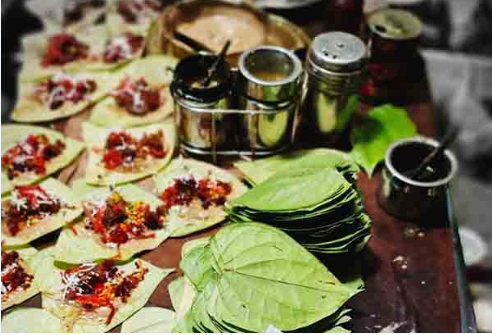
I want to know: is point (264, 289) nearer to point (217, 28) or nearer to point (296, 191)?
point (296, 191)

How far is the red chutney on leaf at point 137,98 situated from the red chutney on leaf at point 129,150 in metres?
0.17

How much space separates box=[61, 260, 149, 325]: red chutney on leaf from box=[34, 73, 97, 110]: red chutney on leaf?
3.12 ft

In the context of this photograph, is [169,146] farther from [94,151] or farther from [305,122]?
[305,122]

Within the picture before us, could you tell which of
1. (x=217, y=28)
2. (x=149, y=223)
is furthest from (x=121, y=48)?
(x=149, y=223)

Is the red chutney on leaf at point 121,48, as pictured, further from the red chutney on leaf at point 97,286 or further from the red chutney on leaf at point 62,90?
the red chutney on leaf at point 97,286

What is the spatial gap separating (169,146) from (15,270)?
32.5 inches

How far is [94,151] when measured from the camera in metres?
2.51

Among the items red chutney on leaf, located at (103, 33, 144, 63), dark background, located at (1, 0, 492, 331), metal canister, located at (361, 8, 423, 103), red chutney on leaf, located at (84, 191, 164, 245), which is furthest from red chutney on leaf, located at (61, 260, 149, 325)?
dark background, located at (1, 0, 492, 331)

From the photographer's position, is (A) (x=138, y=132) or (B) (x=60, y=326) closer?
(B) (x=60, y=326)

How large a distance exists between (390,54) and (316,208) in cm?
108

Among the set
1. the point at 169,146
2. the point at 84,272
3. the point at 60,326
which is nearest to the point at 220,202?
the point at 169,146

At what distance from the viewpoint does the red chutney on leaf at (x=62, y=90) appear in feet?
8.87

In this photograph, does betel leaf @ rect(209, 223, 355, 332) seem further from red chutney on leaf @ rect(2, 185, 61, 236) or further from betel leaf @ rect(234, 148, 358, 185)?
red chutney on leaf @ rect(2, 185, 61, 236)

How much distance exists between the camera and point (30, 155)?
2.46 metres
